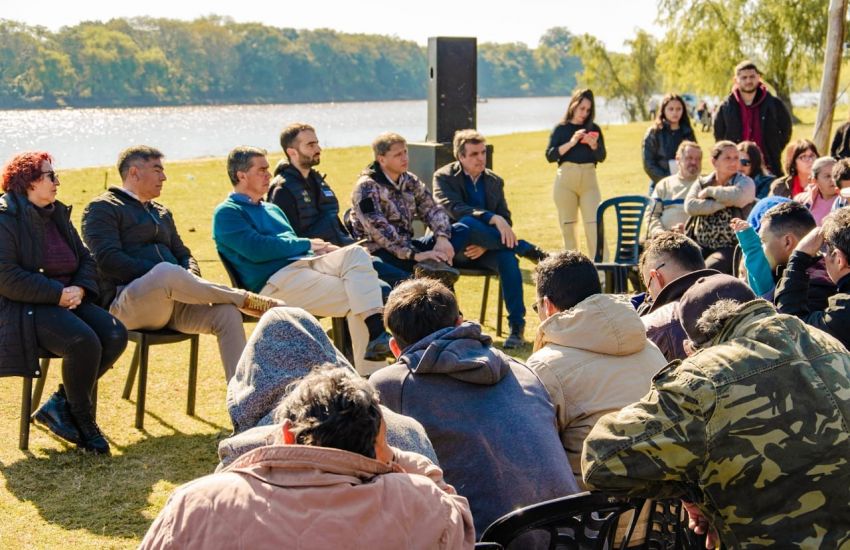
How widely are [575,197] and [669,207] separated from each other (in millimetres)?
1826

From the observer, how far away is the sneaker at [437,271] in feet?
21.4

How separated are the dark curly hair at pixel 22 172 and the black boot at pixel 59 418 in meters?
1.04

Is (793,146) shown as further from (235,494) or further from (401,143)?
(235,494)

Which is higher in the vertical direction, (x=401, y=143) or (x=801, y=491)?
(x=401, y=143)

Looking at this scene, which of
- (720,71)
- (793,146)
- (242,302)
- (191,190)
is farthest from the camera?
(720,71)

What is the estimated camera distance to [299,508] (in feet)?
6.54

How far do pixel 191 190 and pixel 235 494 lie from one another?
49.4ft

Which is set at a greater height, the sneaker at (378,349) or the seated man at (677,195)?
the seated man at (677,195)

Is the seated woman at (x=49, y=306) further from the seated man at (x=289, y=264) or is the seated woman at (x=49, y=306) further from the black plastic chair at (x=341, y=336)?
the black plastic chair at (x=341, y=336)

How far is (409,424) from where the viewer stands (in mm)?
2625

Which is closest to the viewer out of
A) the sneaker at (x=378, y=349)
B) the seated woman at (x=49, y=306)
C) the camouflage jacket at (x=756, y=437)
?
the camouflage jacket at (x=756, y=437)

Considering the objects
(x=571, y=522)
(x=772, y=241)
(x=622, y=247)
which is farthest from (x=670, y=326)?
(x=622, y=247)

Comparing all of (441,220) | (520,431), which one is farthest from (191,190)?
(520,431)

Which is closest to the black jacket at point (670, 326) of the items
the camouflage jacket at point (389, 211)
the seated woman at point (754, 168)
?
the camouflage jacket at point (389, 211)
